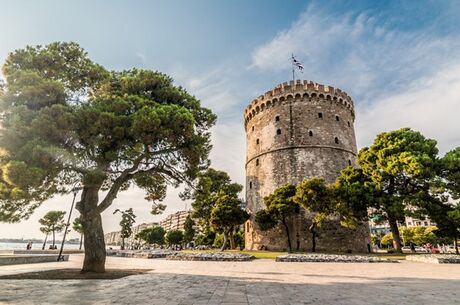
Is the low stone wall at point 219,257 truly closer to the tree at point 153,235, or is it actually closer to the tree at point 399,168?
the tree at point 399,168

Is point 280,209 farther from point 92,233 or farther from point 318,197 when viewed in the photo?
point 92,233

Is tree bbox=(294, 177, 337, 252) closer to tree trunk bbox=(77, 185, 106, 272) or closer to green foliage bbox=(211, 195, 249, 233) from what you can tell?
Result: green foliage bbox=(211, 195, 249, 233)

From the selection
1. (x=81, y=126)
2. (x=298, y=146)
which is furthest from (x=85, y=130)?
(x=298, y=146)

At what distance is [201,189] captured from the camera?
14211mm

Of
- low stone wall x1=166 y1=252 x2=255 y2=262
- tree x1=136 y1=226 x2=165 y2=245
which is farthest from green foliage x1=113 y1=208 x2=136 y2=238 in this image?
low stone wall x1=166 y1=252 x2=255 y2=262

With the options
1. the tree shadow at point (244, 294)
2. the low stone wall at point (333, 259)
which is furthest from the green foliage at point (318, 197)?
the tree shadow at point (244, 294)

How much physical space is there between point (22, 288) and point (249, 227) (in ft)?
93.2

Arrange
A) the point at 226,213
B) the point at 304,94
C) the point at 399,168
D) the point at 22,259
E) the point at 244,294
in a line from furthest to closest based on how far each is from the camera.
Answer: the point at 304,94 < the point at 226,213 < the point at 399,168 < the point at 22,259 < the point at 244,294

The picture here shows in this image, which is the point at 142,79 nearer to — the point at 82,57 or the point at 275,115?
the point at 82,57

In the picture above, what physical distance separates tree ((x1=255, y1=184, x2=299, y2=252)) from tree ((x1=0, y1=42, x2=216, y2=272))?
50.7ft

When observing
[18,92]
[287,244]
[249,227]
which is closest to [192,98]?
[18,92]

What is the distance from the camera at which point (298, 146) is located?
32.2 m

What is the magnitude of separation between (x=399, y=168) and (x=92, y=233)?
21.8 meters

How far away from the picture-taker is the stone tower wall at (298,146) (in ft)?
98.8
